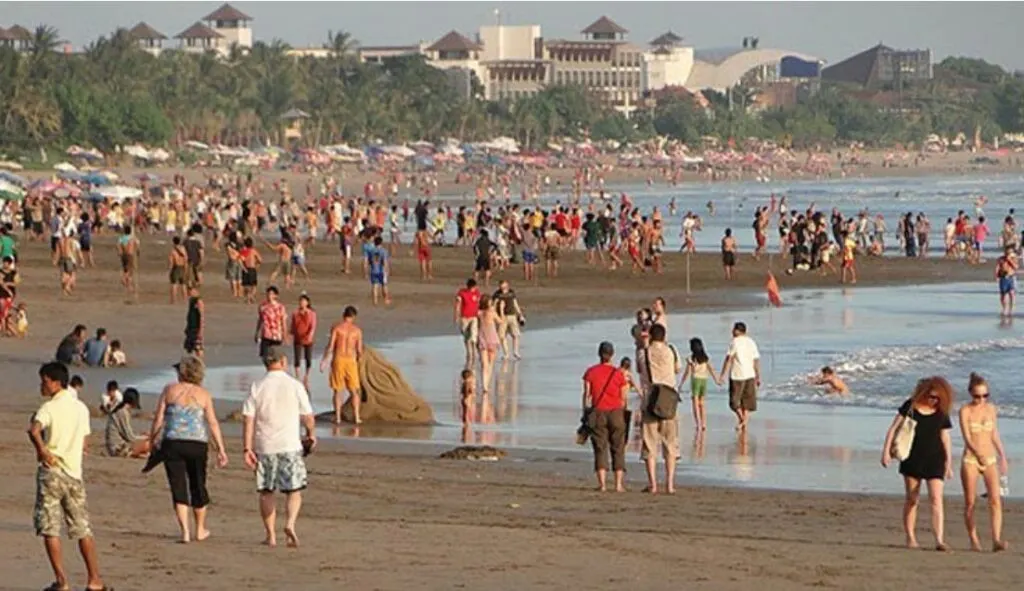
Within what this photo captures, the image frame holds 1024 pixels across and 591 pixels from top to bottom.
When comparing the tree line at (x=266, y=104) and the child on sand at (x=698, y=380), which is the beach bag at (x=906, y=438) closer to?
the child on sand at (x=698, y=380)

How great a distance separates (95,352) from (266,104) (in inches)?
4453

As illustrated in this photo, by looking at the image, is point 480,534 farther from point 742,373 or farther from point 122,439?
point 742,373

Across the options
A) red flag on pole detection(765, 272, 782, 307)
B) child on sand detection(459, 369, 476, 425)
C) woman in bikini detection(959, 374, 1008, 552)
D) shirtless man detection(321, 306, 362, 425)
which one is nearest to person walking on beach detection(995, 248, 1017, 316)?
red flag on pole detection(765, 272, 782, 307)

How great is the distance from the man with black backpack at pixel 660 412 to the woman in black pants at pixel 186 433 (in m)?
4.36

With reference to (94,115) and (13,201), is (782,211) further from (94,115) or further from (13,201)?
(94,115)

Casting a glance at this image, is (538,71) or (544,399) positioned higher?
(538,71)

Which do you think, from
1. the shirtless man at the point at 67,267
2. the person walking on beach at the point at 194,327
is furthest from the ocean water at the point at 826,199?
the person walking on beach at the point at 194,327

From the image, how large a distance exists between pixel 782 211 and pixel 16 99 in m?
39.2

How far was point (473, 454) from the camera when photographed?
18.2 m

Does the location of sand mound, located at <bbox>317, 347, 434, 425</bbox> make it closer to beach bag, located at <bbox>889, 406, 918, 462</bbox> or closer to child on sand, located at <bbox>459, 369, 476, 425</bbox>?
child on sand, located at <bbox>459, 369, 476, 425</bbox>

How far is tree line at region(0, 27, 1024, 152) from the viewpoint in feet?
331

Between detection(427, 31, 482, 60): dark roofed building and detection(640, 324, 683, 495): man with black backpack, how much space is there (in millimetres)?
181130

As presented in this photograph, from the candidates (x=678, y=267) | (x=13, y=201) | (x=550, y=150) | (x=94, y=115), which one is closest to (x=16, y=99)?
(x=94, y=115)

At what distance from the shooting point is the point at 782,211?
66438mm
